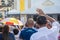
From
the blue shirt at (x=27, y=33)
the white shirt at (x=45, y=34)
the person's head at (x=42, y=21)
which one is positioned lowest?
the blue shirt at (x=27, y=33)

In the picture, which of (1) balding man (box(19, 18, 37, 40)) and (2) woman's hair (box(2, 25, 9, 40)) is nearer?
(2) woman's hair (box(2, 25, 9, 40))

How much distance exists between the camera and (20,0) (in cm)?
2722

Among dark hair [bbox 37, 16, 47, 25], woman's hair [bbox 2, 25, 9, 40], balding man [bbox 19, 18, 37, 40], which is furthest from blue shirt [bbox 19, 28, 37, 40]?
dark hair [bbox 37, 16, 47, 25]

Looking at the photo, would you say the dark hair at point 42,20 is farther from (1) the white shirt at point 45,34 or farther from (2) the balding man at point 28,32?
(2) the balding man at point 28,32

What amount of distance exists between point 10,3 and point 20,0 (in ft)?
39.8

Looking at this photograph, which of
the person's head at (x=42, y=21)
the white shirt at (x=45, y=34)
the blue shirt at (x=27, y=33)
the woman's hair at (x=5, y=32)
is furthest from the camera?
the blue shirt at (x=27, y=33)

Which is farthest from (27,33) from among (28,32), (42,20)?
(42,20)

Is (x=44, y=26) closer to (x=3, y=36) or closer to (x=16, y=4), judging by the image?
(x=3, y=36)

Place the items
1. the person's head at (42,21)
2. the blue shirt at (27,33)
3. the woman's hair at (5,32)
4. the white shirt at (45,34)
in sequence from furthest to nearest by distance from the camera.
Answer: the blue shirt at (27,33)
the woman's hair at (5,32)
the person's head at (42,21)
the white shirt at (45,34)

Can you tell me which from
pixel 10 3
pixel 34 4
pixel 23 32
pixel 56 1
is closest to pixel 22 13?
pixel 34 4

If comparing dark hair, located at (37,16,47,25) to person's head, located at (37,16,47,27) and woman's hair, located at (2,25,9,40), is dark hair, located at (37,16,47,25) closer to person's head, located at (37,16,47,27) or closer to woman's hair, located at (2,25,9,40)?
person's head, located at (37,16,47,27)

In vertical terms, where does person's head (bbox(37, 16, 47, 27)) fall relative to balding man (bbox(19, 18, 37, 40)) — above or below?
above

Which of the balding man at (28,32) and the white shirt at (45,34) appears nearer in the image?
the white shirt at (45,34)

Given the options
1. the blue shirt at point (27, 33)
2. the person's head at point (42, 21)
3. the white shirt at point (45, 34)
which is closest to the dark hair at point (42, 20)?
the person's head at point (42, 21)
